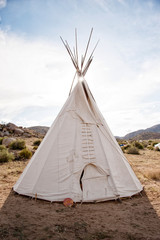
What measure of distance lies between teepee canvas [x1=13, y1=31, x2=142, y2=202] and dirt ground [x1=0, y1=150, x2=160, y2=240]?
0.30 m

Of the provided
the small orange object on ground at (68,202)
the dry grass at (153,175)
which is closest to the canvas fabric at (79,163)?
the small orange object on ground at (68,202)

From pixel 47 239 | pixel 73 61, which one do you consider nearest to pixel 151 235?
pixel 47 239

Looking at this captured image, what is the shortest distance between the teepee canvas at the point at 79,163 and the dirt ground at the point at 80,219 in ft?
0.97

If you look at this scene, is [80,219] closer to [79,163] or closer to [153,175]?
[79,163]

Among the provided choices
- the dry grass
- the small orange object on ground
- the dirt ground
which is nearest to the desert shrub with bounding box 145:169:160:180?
the dry grass

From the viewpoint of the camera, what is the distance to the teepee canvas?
461cm

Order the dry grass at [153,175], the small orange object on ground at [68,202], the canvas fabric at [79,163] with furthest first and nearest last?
1. the dry grass at [153,175]
2. the canvas fabric at [79,163]
3. the small orange object on ground at [68,202]

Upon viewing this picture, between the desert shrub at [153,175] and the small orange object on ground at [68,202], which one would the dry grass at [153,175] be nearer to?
the desert shrub at [153,175]

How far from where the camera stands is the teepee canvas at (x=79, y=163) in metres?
4.61

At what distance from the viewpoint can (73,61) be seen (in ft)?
23.4

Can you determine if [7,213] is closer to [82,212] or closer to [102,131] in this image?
[82,212]

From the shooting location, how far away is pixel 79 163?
4891 mm

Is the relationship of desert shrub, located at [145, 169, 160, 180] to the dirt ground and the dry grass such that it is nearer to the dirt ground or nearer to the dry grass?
the dry grass

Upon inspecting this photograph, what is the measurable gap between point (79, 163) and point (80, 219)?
1.54m
